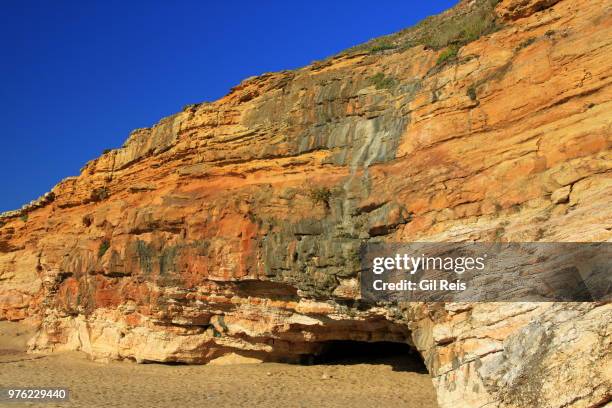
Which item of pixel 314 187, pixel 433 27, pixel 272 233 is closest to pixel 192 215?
pixel 272 233

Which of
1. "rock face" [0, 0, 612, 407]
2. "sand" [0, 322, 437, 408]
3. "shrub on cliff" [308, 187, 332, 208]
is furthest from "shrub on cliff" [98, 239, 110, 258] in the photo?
"shrub on cliff" [308, 187, 332, 208]

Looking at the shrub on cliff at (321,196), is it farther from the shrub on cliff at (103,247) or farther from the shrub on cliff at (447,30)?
the shrub on cliff at (103,247)

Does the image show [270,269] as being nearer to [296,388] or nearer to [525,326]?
[296,388]

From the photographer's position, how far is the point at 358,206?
12797 mm

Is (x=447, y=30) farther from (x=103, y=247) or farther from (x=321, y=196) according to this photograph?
(x=103, y=247)

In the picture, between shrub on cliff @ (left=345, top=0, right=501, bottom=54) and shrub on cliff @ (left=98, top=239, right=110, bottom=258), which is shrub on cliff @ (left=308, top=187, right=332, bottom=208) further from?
shrub on cliff @ (left=98, top=239, right=110, bottom=258)

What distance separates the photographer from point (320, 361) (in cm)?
1620

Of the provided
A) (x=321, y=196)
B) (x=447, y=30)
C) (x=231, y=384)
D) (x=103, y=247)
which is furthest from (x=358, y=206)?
(x=103, y=247)

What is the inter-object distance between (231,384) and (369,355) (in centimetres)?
483

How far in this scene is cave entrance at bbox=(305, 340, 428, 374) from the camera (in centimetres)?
1516

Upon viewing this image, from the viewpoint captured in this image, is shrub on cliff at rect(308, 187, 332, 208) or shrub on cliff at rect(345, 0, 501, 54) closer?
shrub on cliff at rect(345, 0, 501, 54)

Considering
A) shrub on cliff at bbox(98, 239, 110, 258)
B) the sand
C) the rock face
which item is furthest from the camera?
shrub on cliff at bbox(98, 239, 110, 258)

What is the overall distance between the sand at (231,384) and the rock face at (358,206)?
2.67 ft

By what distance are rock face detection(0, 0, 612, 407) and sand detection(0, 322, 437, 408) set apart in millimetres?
814
